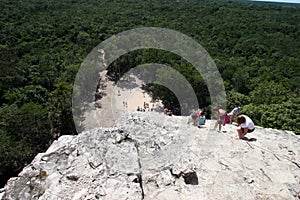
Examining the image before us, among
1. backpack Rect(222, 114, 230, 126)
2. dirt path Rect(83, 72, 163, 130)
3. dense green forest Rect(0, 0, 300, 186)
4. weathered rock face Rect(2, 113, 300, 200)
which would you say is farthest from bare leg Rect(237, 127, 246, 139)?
dirt path Rect(83, 72, 163, 130)

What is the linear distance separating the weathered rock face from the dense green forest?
11243 mm

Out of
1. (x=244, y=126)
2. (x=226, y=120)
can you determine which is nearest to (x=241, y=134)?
(x=244, y=126)

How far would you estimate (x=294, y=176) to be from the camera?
10.1 metres

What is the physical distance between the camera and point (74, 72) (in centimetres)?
3659

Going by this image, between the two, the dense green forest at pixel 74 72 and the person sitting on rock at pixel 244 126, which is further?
the dense green forest at pixel 74 72

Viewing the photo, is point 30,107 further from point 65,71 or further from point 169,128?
point 169,128

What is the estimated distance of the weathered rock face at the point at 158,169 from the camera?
830 cm

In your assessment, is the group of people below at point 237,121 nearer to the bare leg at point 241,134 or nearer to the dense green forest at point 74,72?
the bare leg at point 241,134

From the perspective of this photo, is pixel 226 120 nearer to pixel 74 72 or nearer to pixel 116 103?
pixel 116 103

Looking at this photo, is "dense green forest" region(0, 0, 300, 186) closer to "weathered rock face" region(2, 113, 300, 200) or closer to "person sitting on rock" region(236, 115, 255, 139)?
"person sitting on rock" region(236, 115, 255, 139)

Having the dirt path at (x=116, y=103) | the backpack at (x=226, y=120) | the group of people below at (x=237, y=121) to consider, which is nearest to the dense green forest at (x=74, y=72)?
the dirt path at (x=116, y=103)

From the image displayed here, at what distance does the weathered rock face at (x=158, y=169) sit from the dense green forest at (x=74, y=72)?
1124cm

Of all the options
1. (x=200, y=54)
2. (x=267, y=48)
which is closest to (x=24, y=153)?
(x=200, y=54)

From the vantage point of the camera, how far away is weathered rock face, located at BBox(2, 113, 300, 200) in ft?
27.2
